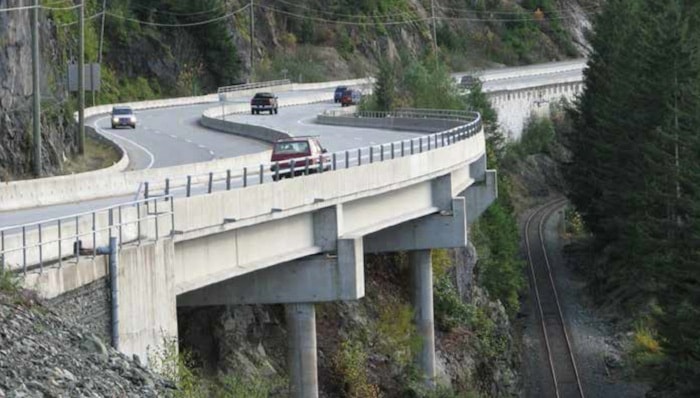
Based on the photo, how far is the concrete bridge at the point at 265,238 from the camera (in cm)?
2114

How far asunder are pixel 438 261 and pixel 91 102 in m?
49.3

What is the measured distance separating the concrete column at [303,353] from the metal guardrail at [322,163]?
270 centimetres

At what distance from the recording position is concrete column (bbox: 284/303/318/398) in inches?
1262

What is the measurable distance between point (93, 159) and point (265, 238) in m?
27.3

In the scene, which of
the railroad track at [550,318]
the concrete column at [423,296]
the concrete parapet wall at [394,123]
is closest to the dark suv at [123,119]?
the concrete parapet wall at [394,123]

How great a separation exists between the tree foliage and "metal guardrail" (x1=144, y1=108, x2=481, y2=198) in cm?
628

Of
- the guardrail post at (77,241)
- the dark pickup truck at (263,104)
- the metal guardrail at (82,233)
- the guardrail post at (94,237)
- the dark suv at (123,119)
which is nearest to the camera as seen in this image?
the metal guardrail at (82,233)

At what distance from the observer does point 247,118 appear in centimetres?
8494

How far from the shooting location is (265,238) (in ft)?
98.4

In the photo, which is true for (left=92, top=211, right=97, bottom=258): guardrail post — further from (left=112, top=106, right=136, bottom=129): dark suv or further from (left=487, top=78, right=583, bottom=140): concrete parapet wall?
(left=487, top=78, right=583, bottom=140): concrete parapet wall

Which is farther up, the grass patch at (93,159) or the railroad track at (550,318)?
A: the grass patch at (93,159)

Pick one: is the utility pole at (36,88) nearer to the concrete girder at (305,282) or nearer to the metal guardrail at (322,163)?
the metal guardrail at (322,163)

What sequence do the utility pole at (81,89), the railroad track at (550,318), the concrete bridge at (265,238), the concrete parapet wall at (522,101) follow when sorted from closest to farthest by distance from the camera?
the concrete bridge at (265,238) < the railroad track at (550,318) < the utility pole at (81,89) < the concrete parapet wall at (522,101)

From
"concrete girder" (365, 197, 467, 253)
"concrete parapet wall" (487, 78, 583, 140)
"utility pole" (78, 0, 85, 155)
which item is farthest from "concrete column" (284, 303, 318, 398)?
"concrete parapet wall" (487, 78, 583, 140)
